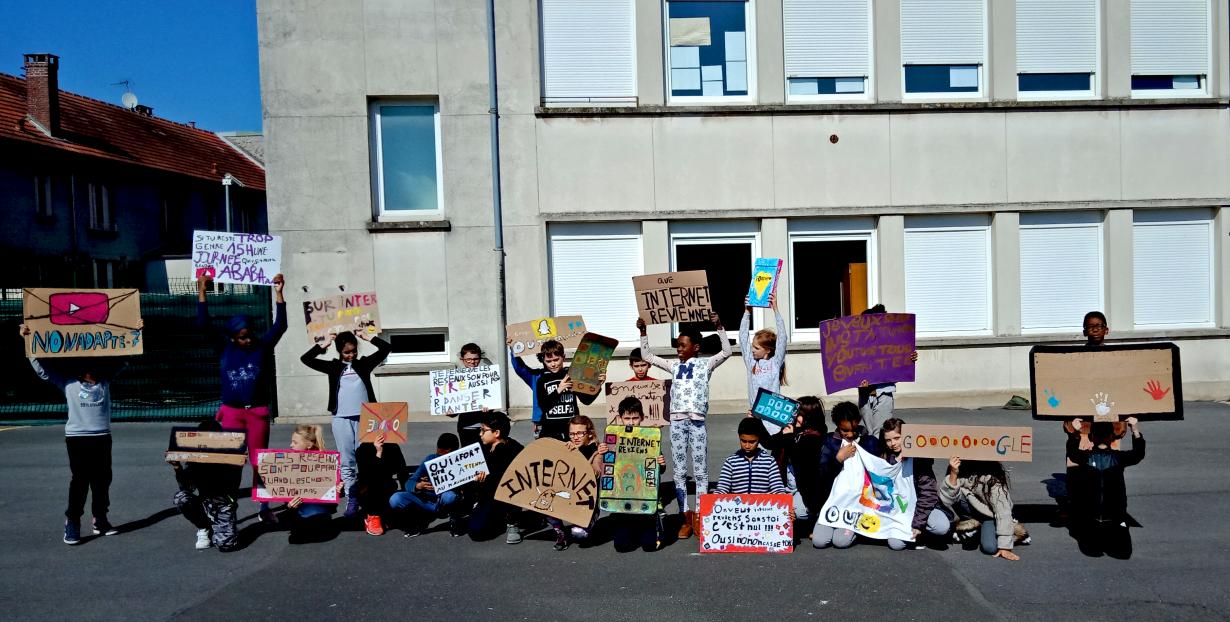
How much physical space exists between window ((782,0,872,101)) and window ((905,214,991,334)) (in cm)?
250

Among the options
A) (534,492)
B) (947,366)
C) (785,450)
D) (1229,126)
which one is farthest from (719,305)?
(1229,126)

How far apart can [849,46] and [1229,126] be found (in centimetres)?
630

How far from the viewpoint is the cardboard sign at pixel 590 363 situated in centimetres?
836

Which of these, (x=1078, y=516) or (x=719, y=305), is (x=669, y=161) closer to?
(x=719, y=305)

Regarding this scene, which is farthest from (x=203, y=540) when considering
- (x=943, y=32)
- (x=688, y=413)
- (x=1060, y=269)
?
(x=1060, y=269)

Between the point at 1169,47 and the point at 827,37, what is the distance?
561 cm

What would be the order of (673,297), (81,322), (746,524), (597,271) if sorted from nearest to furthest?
(746,524) → (81,322) → (673,297) → (597,271)

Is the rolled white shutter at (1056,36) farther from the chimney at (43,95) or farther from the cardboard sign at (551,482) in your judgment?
the chimney at (43,95)

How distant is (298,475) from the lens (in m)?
7.58

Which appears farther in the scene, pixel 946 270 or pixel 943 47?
pixel 946 270

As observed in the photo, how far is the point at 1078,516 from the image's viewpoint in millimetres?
7301

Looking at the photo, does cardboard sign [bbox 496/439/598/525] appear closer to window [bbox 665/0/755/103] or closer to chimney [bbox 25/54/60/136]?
window [bbox 665/0/755/103]

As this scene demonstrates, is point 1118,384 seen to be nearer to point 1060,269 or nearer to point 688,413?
point 688,413

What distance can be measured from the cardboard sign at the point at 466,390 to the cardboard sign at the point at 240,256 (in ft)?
8.27
